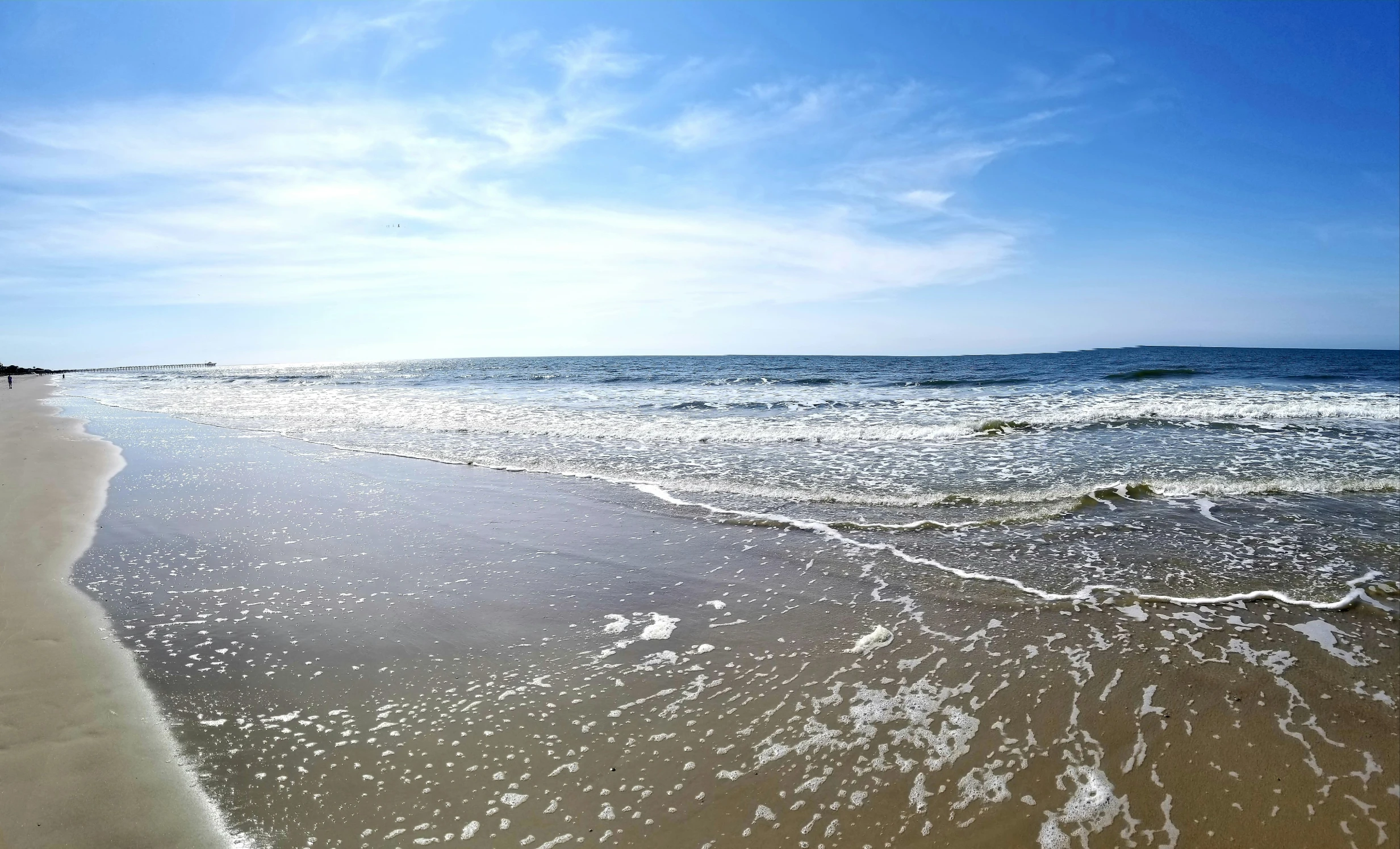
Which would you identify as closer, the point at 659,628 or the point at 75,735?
the point at 75,735

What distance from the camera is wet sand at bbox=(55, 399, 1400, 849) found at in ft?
9.14

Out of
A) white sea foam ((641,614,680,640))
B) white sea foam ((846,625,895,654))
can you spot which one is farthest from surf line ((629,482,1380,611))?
white sea foam ((641,614,680,640))

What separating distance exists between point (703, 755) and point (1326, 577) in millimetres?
5631

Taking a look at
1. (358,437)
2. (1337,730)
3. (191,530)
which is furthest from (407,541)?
(358,437)

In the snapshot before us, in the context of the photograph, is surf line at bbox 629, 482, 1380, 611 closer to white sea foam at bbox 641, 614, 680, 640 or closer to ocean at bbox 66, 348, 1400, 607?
ocean at bbox 66, 348, 1400, 607

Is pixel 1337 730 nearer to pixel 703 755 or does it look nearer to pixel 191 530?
pixel 703 755

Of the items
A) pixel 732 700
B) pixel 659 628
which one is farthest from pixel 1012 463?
pixel 732 700

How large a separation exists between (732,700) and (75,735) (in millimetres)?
3301

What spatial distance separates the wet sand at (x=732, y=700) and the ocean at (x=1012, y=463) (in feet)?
2.86

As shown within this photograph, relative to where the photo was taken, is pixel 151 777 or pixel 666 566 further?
pixel 666 566

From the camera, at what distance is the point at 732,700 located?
368cm

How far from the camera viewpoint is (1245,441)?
12750 millimetres

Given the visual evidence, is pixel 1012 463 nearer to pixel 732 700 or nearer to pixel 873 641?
pixel 873 641

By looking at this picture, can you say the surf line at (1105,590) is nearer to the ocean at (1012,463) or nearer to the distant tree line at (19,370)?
the ocean at (1012,463)
